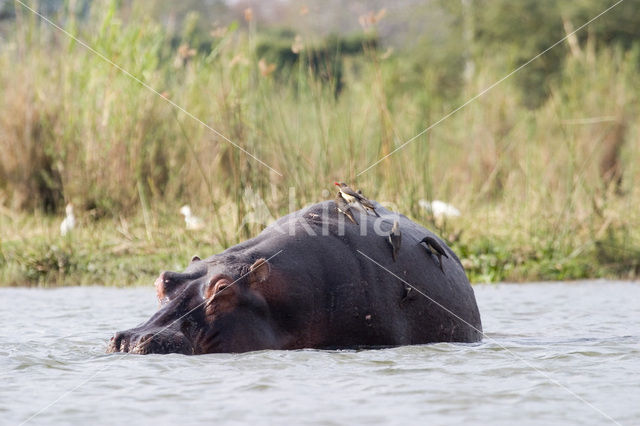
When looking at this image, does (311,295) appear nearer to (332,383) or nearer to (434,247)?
(332,383)

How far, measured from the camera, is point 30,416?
10.3 ft

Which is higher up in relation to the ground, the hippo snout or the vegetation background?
the vegetation background

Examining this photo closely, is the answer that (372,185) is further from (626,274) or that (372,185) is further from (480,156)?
(480,156)

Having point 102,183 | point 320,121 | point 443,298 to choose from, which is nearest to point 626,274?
point 320,121

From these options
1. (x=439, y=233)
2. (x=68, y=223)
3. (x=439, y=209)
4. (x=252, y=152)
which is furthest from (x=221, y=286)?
(x=68, y=223)

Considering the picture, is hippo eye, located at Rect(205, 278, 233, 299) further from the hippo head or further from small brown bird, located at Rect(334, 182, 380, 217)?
small brown bird, located at Rect(334, 182, 380, 217)

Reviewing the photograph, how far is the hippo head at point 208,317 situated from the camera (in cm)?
360

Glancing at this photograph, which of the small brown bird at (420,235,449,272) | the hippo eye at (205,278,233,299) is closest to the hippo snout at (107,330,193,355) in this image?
the hippo eye at (205,278,233,299)

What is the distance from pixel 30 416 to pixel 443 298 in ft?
6.24

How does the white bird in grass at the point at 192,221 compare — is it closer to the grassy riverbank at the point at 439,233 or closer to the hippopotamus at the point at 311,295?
the grassy riverbank at the point at 439,233

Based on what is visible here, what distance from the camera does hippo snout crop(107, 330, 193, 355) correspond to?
11.6ft

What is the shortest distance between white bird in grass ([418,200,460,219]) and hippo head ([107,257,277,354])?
357 cm

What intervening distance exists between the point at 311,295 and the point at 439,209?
4.23 metres

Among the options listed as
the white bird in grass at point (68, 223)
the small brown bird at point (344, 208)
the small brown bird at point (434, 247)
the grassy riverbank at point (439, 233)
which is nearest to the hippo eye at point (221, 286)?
the small brown bird at point (344, 208)
